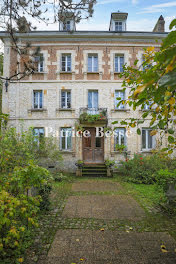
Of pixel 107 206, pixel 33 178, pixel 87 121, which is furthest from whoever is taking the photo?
pixel 87 121

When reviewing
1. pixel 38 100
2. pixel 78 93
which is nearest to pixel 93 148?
pixel 78 93

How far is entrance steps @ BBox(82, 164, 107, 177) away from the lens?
34.5ft

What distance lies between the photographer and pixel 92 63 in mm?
12008

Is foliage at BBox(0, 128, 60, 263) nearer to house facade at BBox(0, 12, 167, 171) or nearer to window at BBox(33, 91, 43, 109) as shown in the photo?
house facade at BBox(0, 12, 167, 171)

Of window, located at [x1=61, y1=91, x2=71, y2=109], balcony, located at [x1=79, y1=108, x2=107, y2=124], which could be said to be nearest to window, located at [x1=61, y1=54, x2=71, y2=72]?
window, located at [x1=61, y1=91, x2=71, y2=109]

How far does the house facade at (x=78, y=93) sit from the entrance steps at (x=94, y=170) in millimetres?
777

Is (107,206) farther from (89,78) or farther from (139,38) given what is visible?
(139,38)

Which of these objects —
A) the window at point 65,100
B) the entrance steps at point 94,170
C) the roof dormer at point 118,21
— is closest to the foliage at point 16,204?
the entrance steps at point 94,170

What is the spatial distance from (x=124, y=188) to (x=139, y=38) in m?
10.4

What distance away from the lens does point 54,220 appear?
4.27m

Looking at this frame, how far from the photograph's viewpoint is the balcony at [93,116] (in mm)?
10969

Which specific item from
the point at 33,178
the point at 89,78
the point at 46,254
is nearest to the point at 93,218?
the point at 46,254

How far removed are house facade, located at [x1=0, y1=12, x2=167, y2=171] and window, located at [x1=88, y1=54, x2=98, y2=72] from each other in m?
0.08

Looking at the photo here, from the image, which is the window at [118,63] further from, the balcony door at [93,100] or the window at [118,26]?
the window at [118,26]
